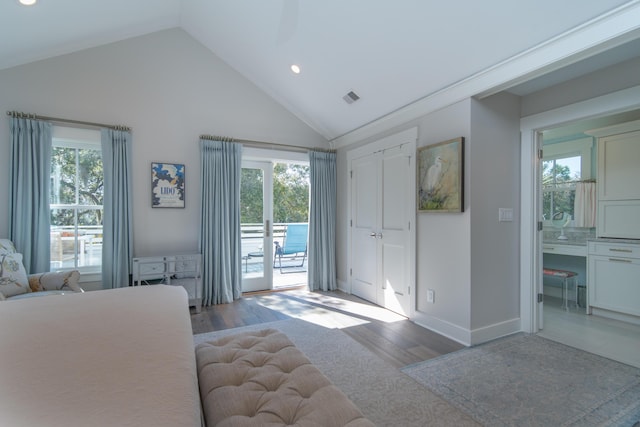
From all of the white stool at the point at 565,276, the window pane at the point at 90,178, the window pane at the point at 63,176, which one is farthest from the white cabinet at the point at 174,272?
the white stool at the point at 565,276

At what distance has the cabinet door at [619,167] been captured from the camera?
3369 mm

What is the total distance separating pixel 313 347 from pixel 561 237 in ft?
13.5

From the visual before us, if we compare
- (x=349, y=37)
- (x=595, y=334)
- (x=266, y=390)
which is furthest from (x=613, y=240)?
(x=266, y=390)

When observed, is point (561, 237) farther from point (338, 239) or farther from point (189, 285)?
point (189, 285)

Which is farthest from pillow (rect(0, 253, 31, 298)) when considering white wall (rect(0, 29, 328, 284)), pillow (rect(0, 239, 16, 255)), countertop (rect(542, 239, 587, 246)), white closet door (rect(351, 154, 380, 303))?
countertop (rect(542, 239, 587, 246))

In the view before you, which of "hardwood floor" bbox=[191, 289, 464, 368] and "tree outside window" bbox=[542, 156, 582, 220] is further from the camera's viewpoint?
"tree outside window" bbox=[542, 156, 582, 220]

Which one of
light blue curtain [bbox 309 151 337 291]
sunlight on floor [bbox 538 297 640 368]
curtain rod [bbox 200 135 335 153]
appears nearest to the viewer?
sunlight on floor [bbox 538 297 640 368]

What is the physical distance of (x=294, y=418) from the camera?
1063 mm

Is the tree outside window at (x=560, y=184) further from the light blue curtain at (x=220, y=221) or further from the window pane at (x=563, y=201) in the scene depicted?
the light blue curtain at (x=220, y=221)

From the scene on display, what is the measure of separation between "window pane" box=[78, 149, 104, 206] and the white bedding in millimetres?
2212

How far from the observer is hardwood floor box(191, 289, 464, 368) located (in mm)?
2639

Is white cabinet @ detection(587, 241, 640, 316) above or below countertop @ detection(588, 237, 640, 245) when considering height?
below

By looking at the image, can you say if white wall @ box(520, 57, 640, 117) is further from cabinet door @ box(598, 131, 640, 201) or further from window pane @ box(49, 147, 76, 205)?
window pane @ box(49, 147, 76, 205)

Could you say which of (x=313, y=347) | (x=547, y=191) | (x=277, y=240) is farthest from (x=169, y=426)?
(x=547, y=191)
